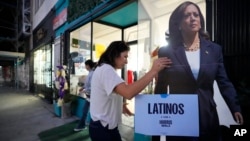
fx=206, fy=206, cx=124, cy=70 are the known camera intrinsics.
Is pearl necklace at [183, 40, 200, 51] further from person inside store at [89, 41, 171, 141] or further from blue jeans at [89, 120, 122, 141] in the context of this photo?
blue jeans at [89, 120, 122, 141]

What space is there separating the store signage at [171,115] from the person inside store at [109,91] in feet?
0.72

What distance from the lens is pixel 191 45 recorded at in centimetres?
194

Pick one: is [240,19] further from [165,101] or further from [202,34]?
[165,101]

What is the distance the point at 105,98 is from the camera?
1.66 metres

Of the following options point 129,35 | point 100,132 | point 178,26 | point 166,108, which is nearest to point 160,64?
point 166,108

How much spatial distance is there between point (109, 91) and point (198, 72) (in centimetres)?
83

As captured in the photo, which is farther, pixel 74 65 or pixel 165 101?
pixel 74 65

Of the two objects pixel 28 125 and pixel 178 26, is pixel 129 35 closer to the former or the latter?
pixel 28 125

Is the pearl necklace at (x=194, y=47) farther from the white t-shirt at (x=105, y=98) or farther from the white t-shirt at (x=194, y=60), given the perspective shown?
the white t-shirt at (x=105, y=98)

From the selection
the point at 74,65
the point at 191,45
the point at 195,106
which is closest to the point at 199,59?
the point at 191,45

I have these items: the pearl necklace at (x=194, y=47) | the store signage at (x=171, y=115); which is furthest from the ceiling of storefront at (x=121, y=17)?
the store signage at (x=171, y=115)

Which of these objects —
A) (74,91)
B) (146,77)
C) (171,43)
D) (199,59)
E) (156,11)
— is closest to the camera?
(146,77)

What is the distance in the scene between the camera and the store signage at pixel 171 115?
5.07 ft

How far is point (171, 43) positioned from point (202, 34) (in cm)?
30
